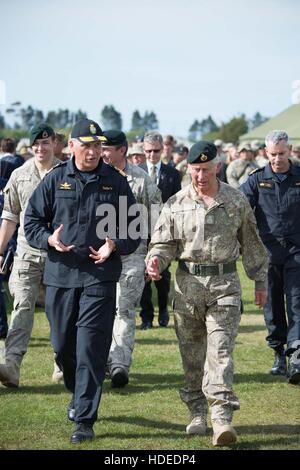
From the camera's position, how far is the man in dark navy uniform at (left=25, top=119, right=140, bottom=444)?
7621 millimetres

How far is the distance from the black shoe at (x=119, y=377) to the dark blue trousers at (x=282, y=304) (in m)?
1.76

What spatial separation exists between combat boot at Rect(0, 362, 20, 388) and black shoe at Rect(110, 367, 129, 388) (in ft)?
3.03

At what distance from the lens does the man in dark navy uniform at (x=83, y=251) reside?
762cm

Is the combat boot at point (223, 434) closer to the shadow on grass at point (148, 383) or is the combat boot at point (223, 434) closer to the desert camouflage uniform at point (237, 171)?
the shadow on grass at point (148, 383)

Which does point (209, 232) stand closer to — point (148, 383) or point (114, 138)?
point (114, 138)

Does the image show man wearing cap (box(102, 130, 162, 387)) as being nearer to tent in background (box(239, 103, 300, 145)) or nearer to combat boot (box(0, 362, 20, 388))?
combat boot (box(0, 362, 20, 388))

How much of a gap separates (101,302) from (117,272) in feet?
0.96

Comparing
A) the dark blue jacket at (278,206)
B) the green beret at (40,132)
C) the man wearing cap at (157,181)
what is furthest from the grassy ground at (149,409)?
the green beret at (40,132)

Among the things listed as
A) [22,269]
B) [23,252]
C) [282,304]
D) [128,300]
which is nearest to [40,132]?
[23,252]

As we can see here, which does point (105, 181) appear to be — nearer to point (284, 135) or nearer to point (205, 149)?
point (205, 149)

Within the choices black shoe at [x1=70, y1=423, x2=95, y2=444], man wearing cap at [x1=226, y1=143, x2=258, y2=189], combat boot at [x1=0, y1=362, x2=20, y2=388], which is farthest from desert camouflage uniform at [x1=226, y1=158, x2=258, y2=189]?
black shoe at [x1=70, y1=423, x2=95, y2=444]

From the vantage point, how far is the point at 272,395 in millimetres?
9531

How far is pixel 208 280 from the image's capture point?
7781 mm
